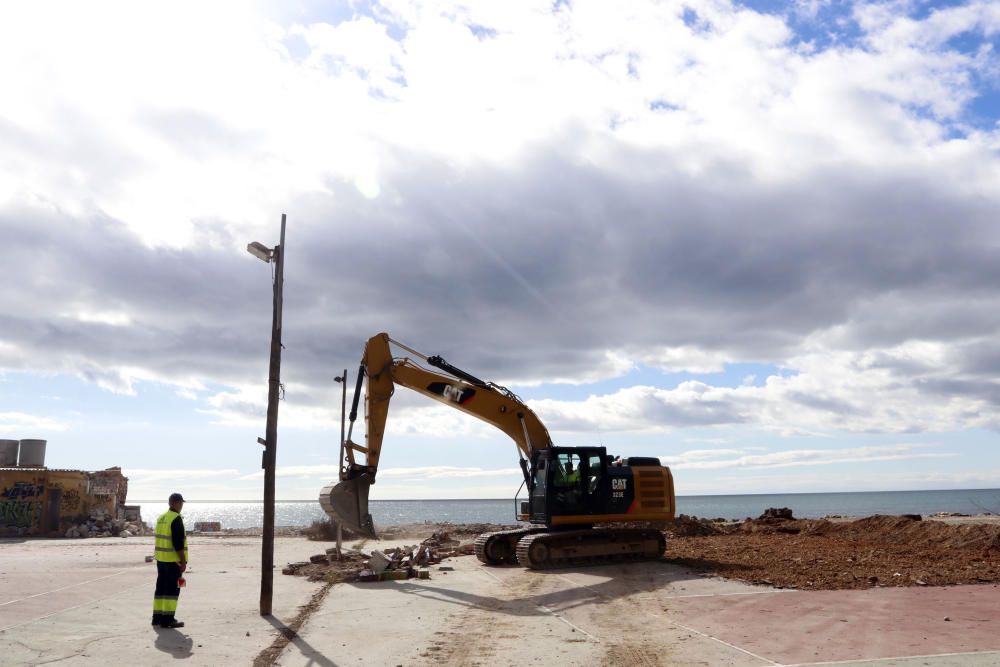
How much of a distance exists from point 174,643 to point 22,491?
35420mm

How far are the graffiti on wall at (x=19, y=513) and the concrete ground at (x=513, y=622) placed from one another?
24.1m

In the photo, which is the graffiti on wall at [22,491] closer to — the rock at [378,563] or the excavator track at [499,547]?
the excavator track at [499,547]

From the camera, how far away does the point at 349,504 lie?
60.0ft

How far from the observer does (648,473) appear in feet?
72.3

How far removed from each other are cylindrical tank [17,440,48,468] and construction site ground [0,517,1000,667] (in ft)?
74.0

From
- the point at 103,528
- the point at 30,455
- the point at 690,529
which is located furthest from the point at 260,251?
the point at 30,455

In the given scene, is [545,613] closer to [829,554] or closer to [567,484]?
[567,484]

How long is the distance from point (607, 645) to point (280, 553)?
62.3 feet

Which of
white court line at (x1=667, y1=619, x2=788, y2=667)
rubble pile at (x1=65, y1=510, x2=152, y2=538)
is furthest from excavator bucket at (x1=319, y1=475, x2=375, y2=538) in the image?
rubble pile at (x1=65, y1=510, x2=152, y2=538)

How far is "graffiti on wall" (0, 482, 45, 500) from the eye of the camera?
132ft

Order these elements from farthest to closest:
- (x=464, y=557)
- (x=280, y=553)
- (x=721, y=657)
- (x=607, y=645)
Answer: (x=280, y=553) → (x=464, y=557) → (x=607, y=645) → (x=721, y=657)

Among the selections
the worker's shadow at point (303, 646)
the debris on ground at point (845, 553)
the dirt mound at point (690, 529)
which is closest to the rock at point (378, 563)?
the worker's shadow at point (303, 646)

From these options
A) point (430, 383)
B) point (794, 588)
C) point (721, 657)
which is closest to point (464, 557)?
point (430, 383)

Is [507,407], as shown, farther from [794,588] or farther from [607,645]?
[607,645]
